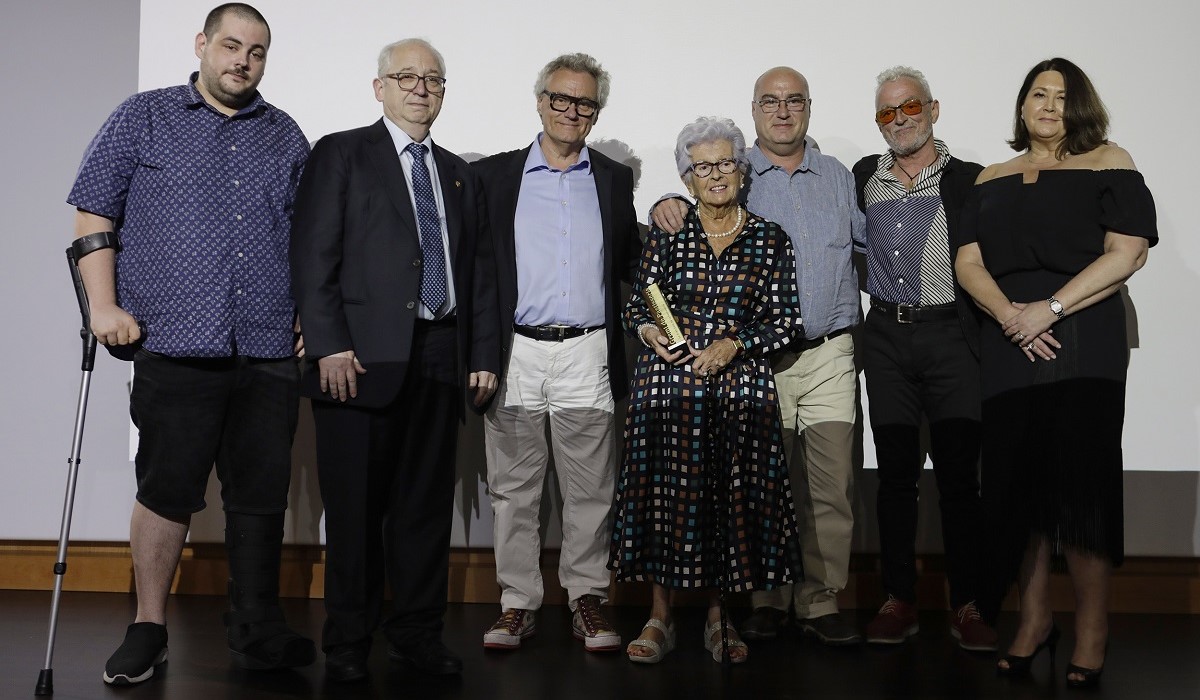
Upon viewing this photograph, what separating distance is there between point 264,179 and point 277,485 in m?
0.88

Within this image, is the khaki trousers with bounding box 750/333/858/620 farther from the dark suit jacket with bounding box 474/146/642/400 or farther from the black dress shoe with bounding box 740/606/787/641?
the dark suit jacket with bounding box 474/146/642/400

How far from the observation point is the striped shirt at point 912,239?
11.3 feet

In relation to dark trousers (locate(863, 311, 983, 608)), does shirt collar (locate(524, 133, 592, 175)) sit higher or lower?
higher

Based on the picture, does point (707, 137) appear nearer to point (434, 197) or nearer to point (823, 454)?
point (434, 197)

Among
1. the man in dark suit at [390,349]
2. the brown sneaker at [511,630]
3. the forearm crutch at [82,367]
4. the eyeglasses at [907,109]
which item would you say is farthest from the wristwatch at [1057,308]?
the forearm crutch at [82,367]

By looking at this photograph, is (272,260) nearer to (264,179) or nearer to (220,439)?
(264,179)

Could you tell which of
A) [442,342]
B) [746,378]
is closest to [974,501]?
[746,378]

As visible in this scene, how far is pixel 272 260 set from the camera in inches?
118

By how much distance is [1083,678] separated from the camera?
9.67 ft

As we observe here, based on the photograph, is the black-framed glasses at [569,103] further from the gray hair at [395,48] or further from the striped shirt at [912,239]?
the striped shirt at [912,239]

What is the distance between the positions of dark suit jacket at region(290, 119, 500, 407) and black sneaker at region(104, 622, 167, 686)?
80 cm

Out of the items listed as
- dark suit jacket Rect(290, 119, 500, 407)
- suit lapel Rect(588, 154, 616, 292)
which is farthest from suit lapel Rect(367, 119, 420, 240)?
suit lapel Rect(588, 154, 616, 292)

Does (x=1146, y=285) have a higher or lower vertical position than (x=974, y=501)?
higher

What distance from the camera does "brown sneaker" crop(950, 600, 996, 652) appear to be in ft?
11.0
